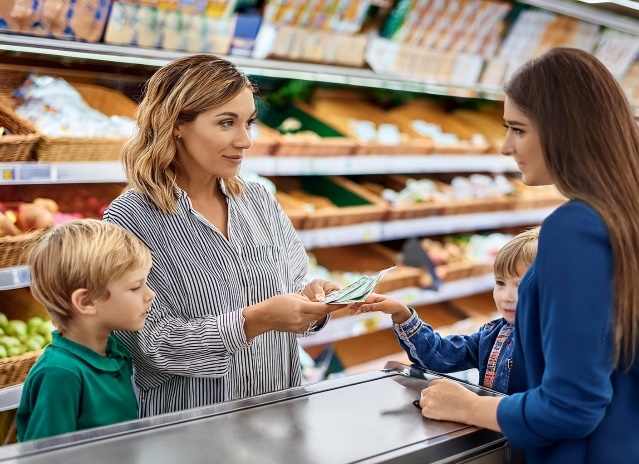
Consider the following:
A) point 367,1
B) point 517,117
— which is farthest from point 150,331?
point 367,1

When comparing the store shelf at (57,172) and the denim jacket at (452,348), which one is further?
the store shelf at (57,172)

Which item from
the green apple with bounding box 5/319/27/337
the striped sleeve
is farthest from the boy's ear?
the green apple with bounding box 5/319/27/337

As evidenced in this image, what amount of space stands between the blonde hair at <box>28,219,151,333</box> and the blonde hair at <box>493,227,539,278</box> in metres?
1.01

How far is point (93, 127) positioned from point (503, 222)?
3.38 meters

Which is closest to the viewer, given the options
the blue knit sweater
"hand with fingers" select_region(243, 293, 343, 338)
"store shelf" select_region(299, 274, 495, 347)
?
the blue knit sweater

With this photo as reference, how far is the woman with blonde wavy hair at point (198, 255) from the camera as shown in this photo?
6.40 ft

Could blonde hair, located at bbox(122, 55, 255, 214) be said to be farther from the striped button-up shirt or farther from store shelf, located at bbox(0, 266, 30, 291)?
store shelf, located at bbox(0, 266, 30, 291)

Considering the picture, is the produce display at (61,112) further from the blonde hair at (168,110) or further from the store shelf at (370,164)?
the blonde hair at (168,110)

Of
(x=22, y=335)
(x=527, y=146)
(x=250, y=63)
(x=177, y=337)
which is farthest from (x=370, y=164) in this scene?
(x=527, y=146)

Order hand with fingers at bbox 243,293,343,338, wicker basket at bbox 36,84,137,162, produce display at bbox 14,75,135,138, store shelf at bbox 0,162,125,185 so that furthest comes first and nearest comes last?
produce display at bbox 14,75,135,138 < wicker basket at bbox 36,84,137,162 < store shelf at bbox 0,162,125,185 < hand with fingers at bbox 243,293,343,338

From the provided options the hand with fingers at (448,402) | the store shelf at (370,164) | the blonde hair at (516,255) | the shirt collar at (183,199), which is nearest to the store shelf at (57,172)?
the store shelf at (370,164)

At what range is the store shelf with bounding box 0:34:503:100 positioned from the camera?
3018 mm

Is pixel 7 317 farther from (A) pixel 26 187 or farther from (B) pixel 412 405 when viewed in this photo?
(B) pixel 412 405

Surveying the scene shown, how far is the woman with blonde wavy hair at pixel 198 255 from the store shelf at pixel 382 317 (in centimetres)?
207
